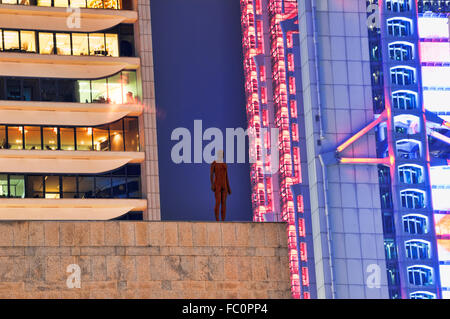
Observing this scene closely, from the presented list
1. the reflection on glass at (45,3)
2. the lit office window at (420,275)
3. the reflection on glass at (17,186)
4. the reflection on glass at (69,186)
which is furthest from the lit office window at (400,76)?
the reflection on glass at (17,186)

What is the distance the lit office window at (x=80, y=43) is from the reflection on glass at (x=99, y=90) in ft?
8.29

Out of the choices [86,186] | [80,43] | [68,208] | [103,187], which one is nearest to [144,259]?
[68,208]

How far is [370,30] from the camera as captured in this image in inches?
5507

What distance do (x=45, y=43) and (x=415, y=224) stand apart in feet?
149

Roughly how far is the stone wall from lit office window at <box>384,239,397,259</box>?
8310 centimetres

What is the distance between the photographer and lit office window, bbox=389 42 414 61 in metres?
138

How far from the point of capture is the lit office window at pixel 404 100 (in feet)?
454

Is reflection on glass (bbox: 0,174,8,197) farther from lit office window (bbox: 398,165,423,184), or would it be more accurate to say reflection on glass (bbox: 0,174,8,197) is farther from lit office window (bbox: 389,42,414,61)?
lit office window (bbox: 389,42,414,61)

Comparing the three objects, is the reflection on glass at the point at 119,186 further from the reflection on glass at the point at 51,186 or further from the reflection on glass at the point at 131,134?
the reflection on glass at the point at 51,186

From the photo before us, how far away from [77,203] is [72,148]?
5.64 metres

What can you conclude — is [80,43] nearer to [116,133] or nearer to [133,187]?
[116,133]

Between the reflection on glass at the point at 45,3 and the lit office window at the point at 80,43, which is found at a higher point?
the reflection on glass at the point at 45,3
